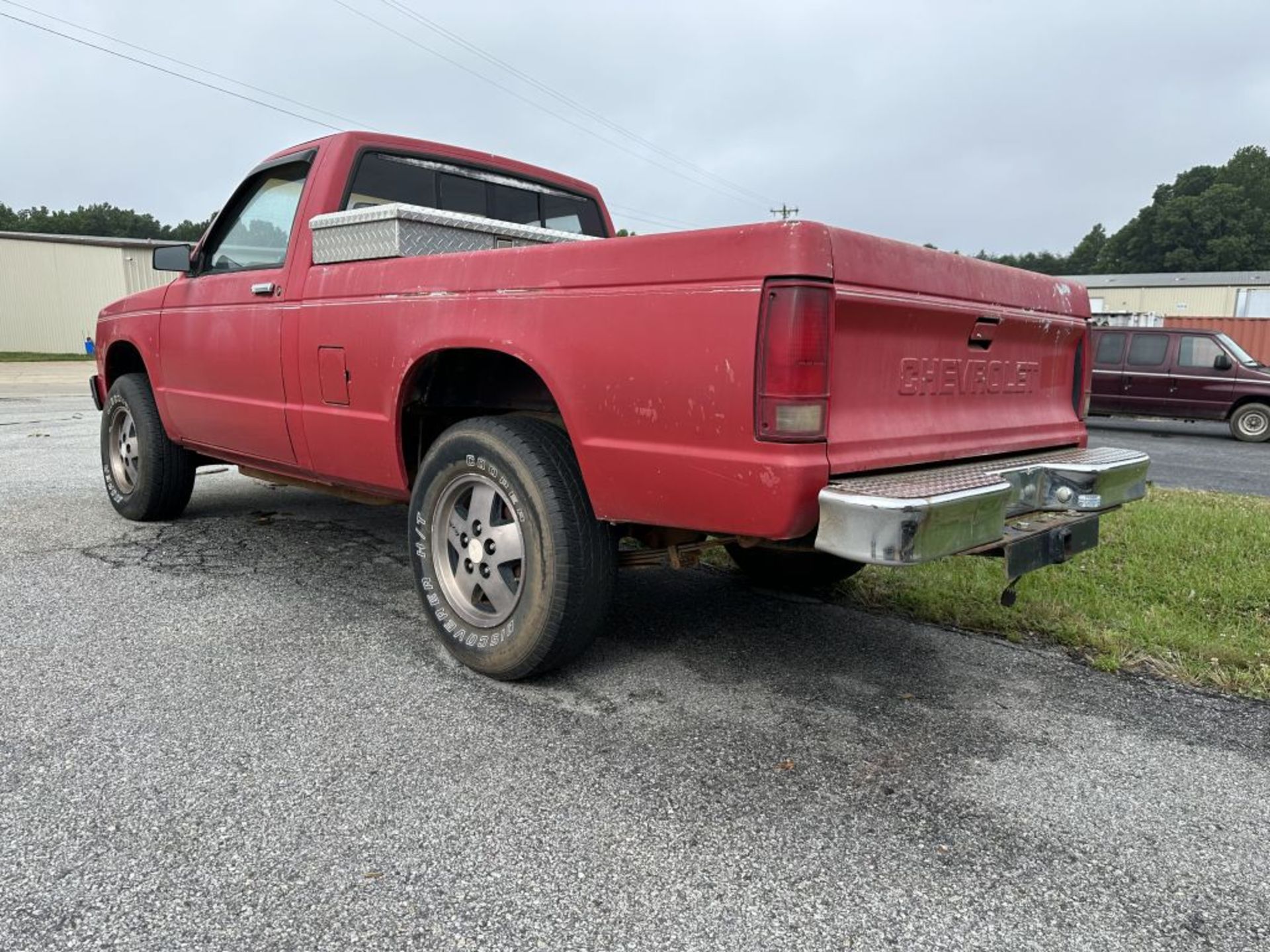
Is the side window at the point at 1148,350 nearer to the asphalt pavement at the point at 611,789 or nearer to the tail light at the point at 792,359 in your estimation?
the asphalt pavement at the point at 611,789

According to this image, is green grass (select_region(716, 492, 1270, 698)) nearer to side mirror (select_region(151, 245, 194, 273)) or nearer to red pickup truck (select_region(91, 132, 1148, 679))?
red pickup truck (select_region(91, 132, 1148, 679))

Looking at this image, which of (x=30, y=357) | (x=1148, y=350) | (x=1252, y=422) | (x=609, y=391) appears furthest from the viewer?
(x=30, y=357)

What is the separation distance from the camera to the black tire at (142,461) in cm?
525

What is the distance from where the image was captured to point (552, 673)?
3.21 metres

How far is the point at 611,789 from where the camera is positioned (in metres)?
2.43

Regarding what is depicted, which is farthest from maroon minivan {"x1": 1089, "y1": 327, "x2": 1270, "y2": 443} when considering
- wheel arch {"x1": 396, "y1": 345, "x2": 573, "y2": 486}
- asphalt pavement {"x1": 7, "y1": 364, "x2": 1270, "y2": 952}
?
wheel arch {"x1": 396, "y1": 345, "x2": 573, "y2": 486}

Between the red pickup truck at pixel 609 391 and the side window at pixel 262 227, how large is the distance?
0.8 inches

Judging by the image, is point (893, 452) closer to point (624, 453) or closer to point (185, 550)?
point (624, 453)

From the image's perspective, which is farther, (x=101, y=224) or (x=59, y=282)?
(x=101, y=224)

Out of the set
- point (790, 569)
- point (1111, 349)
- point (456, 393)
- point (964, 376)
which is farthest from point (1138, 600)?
point (1111, 349)

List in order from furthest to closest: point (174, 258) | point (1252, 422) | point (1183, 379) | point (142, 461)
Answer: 1. point (1183, 379)
2. point (1252, 422)
3. point (142, 461)
4. point (174, 258)

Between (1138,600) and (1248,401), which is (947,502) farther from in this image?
(1248,401)

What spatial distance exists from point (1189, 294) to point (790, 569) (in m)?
48.5

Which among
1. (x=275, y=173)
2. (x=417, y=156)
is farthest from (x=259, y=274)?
(x=417, y=156)
